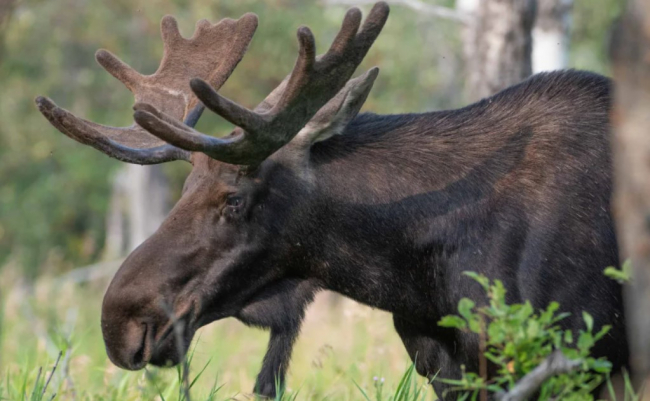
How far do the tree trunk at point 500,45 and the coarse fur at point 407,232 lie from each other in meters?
2.43

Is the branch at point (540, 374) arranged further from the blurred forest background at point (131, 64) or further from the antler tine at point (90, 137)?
the blurred forest background at point (131, 64)

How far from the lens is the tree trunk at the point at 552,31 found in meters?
7.91

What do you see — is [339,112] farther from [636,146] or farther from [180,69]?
[636,146]

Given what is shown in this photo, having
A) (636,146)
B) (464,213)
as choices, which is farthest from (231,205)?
(636,146)

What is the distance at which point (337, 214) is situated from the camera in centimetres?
424

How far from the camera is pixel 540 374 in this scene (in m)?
2.89

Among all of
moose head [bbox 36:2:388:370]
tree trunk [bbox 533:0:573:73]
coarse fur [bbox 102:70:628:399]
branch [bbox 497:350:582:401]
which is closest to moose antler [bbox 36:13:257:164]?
moose head [bbox 36:2:388:370]

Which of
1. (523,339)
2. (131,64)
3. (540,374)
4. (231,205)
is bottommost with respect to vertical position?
(540,374)

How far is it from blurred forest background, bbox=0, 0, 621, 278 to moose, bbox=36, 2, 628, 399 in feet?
24.0

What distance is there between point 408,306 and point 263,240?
675 millimetres

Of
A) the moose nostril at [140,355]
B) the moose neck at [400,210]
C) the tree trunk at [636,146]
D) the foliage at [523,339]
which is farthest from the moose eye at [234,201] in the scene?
the tree trunk at [636,146]

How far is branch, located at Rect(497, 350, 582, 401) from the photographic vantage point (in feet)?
9.44

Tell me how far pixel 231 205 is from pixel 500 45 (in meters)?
3.38

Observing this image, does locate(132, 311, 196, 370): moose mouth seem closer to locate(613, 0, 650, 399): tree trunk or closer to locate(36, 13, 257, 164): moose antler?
locate(36, 13, 257, 164): moose antler
